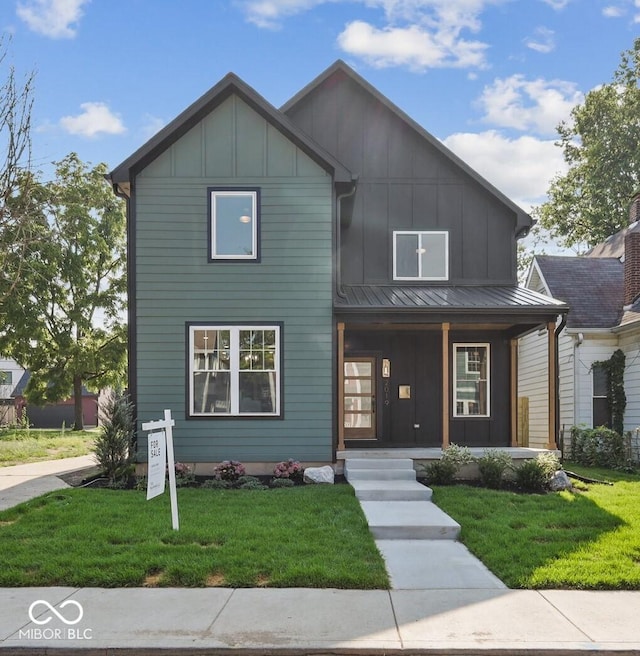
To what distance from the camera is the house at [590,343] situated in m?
15.4

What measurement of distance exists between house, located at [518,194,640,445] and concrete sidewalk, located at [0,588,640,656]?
11.1 m

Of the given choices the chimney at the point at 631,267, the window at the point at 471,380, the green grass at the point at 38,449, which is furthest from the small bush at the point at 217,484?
the chimney at the point at 631,267

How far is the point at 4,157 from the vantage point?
10.5m

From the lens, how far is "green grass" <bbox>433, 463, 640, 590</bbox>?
18.8 feet

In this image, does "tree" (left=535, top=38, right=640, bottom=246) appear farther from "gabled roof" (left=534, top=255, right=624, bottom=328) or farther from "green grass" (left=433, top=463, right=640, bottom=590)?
"green grass" (left=433, top=463, right=640, bottom=590)

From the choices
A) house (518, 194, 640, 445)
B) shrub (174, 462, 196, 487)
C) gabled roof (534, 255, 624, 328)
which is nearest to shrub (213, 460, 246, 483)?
shrub (174, 462, 196, 487)

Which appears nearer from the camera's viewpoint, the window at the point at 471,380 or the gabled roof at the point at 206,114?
the gabled roof at the point at 206,114

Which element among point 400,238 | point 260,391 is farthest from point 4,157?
point 400,238

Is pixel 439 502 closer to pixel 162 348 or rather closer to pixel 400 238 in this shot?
pixel 162 348

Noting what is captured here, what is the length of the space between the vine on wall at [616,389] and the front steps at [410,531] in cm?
723

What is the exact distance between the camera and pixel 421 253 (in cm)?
1375

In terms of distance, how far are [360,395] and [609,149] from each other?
2033 cm

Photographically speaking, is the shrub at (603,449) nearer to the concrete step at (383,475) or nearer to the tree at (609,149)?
the concrete step at (383,475)

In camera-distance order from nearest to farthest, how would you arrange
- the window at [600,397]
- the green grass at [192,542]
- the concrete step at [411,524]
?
the green grass at [192,542] → the concrete step at [411,524] → the window at [600,397]
